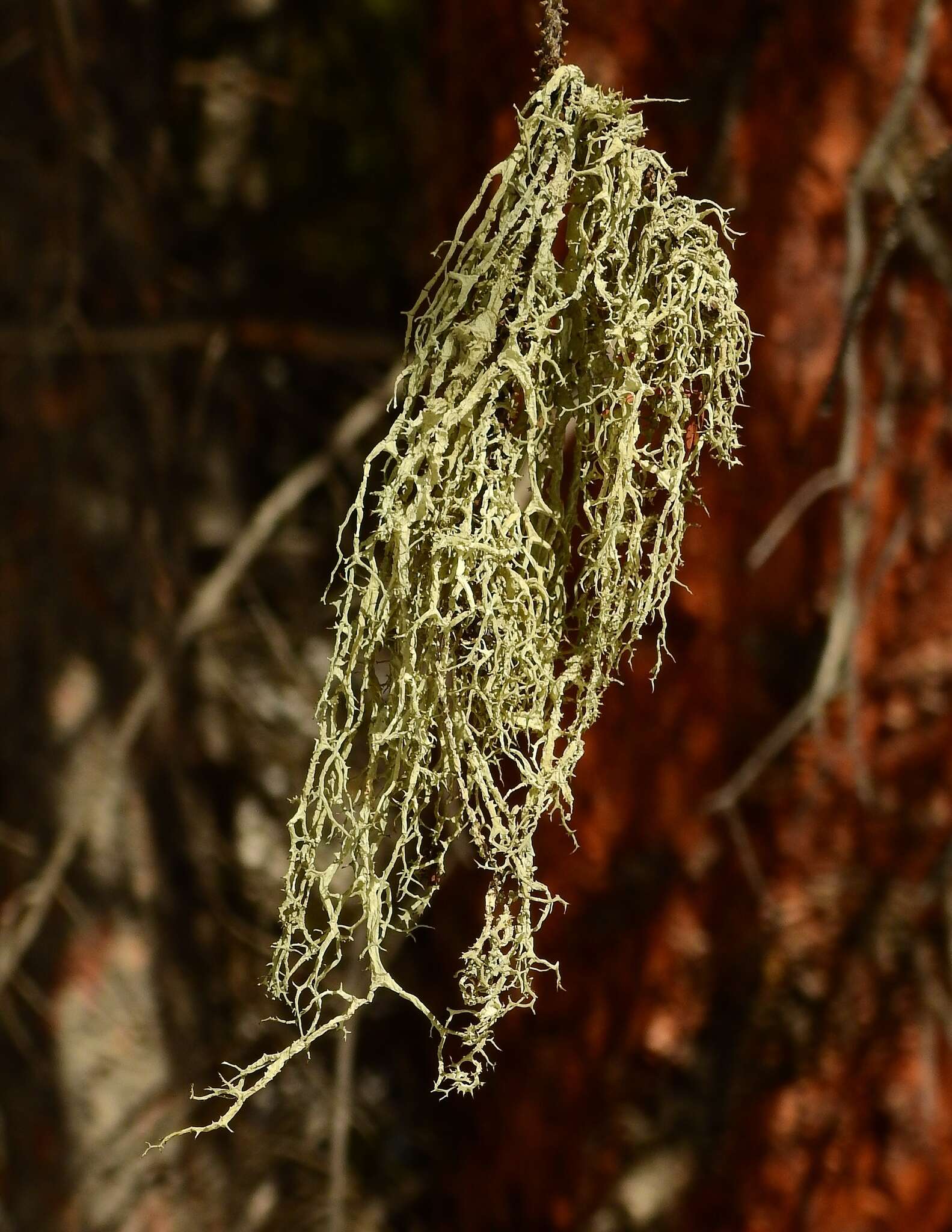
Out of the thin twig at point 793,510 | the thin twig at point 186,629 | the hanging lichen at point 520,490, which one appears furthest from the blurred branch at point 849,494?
the hanging lichen at point 520,490

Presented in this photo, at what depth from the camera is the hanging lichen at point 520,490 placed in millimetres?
344

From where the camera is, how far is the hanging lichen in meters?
0.34

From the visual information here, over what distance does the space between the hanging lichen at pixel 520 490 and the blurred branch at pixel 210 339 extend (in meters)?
0.71

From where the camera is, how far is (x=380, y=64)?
42.4 inches

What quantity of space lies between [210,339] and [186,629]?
0.78 feet

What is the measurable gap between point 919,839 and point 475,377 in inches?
27.2

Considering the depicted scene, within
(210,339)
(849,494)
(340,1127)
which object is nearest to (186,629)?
(210,339)

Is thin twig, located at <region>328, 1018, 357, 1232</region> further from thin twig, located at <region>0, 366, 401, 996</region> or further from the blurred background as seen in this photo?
thin twig, located at <region>0, 366, 401, 996</region>

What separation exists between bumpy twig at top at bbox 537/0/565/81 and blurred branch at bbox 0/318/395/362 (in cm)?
76

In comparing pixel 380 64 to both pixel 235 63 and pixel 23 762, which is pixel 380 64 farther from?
pixel 23 762

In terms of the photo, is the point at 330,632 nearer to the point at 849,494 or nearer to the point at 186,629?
the point at 186,629

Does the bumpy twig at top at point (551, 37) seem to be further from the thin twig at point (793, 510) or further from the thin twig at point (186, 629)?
the thin twig at point (186, 629)

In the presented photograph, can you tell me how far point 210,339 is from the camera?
3.53ft

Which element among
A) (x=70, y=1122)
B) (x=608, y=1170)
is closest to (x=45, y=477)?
(x=70, y=1122)
